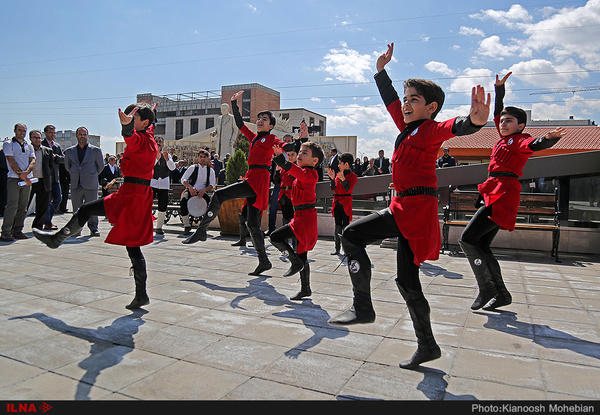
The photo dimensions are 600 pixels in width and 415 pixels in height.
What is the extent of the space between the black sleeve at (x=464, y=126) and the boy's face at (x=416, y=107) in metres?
0.42

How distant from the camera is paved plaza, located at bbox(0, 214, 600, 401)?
2.65 m

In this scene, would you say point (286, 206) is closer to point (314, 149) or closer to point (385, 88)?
point (314, 149)

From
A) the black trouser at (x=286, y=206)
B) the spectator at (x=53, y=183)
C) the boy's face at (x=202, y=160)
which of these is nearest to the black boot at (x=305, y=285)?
the black trouser at (x=286, y=206)

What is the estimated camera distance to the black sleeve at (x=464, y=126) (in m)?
2.68

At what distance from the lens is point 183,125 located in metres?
76.8

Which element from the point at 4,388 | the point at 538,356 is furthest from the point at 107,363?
the point at 538,356

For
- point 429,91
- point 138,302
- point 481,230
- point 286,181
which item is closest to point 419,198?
point 429,91

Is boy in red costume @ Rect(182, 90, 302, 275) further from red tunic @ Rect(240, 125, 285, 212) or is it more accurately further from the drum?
the drum

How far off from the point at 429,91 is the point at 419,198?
0.76 meters

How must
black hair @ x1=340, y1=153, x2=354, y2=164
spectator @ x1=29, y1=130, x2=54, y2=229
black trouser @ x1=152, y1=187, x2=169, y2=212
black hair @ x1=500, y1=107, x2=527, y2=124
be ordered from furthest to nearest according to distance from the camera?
black trouser @ x1=152, y1=187, x2=169, y2=212 → spectator @ x1=29, y1=130, x2=54, y2=229 → black hair @ x1=340, y1=153, x2=354, y2=164 → black hair @ x1=500, y1=107, x2=527, y2=124

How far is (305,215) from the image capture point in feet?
16.5

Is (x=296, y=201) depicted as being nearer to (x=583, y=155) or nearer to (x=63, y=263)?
(x=63, y=263)

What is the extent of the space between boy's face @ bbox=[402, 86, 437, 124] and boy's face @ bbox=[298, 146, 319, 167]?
6.05ft

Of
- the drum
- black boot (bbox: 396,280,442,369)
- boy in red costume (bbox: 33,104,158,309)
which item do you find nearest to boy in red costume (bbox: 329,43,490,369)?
black boot (bbox: 396,280,442,369)
